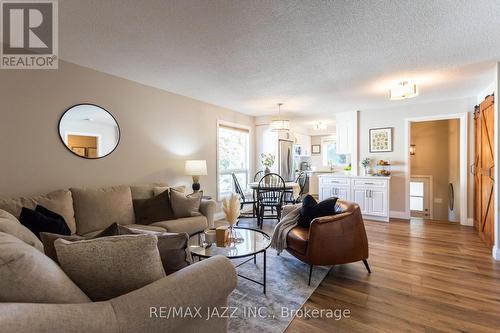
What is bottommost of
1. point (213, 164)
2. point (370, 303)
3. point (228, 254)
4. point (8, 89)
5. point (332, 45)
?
point (370, 303)

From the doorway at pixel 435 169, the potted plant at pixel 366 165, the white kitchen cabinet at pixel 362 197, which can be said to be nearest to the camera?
the white kitchen cabinet at pixel 362 197

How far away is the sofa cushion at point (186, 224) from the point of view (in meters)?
2.83

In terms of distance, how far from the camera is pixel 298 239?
2.56 meters

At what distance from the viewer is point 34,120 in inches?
105

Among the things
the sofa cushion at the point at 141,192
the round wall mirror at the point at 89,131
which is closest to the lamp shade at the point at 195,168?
the sofa cushion at the point at 141,192

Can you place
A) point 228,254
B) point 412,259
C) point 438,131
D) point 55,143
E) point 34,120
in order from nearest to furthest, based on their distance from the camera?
1. point 228,254
2. point 34,120
3. point 55,143
4. point 412,259
5. point 438,131

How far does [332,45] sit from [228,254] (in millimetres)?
2185

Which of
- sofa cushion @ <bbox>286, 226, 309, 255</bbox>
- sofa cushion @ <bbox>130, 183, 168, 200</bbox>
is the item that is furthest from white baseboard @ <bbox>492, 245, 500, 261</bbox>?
sofa cushion @ <bbox>130, 183, 168, 200</bbox>

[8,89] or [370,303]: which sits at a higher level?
[8,89]

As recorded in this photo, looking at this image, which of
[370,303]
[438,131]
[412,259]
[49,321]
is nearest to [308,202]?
[370,303]

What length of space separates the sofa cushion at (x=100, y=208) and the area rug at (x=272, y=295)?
147cm

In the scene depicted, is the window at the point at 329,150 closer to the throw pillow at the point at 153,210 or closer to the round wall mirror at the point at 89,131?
the throw pillow at the point at 153,210

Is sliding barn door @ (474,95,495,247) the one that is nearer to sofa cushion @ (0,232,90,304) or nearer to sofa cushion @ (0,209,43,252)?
sofa cushion @ (0,232,90,304)

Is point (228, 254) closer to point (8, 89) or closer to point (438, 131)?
point (8, 89)
